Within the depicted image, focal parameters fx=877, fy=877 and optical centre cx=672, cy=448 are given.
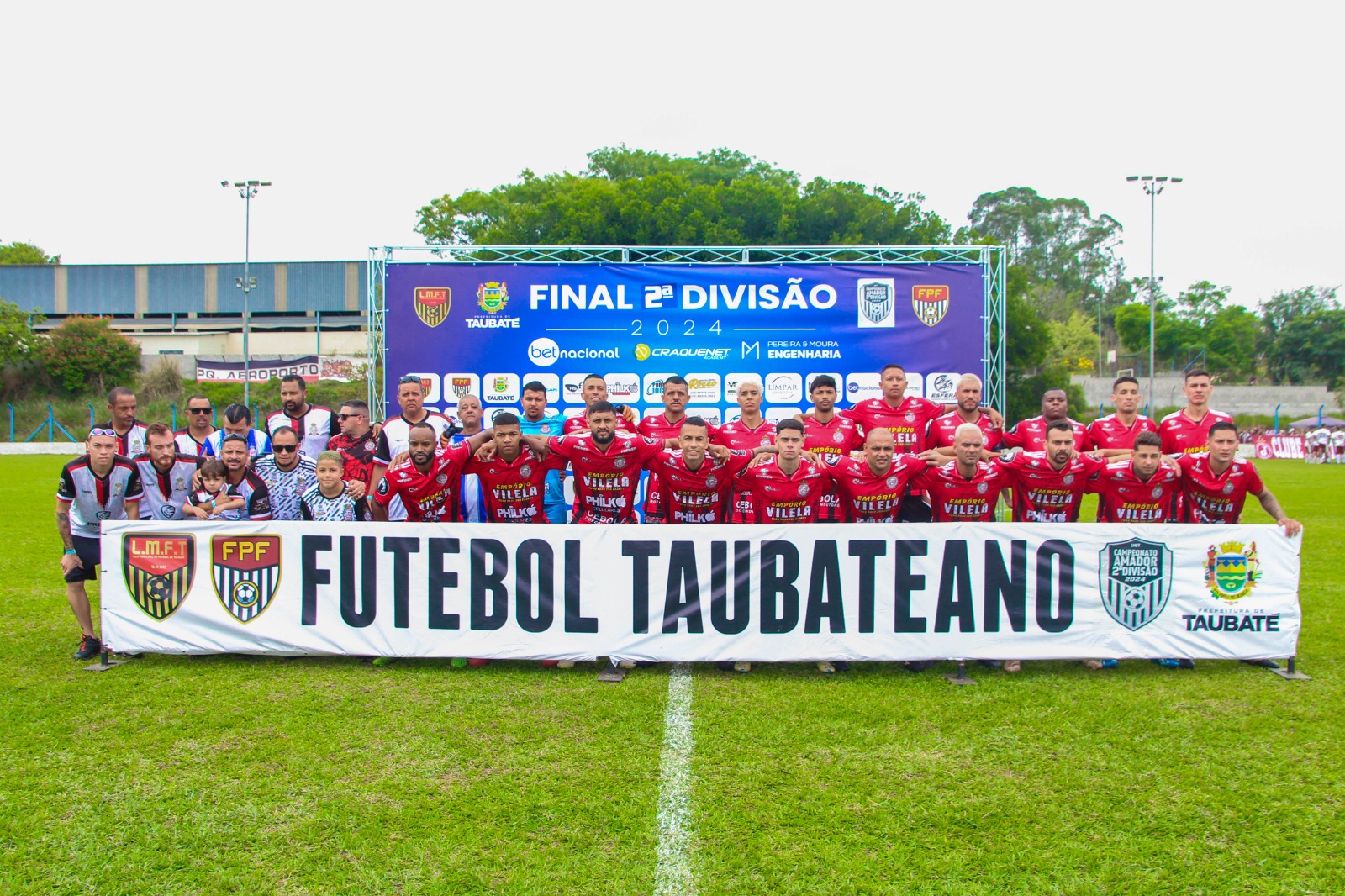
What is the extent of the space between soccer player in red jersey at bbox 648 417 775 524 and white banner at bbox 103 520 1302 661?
2.20 feet

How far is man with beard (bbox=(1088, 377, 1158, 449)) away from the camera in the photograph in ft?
24.3

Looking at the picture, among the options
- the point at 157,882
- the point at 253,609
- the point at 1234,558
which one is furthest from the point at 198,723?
the point at 1234,558

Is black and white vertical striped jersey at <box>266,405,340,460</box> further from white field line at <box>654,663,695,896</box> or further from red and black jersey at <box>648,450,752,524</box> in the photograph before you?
white field line at <box>654,663,695,896</box>

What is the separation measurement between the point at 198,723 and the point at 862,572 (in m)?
4.21

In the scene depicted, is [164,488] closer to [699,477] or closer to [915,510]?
[699,477]

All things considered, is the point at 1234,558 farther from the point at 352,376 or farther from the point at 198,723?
the point at 352,376

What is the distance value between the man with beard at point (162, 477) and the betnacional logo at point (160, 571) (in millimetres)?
511

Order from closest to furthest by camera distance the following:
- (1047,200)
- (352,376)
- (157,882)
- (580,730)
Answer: (157,882) → (580,730) → (352,376) → (1047,200)

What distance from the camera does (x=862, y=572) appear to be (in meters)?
6.02

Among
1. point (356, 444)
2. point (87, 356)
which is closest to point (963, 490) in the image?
point (356, 444)

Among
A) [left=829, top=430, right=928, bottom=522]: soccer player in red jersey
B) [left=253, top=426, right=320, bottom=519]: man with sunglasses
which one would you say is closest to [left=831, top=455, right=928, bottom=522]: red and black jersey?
[left=829, top=430, right=928, bottom=522]: soccer player in red jersey

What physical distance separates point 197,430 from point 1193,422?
8.52 meters

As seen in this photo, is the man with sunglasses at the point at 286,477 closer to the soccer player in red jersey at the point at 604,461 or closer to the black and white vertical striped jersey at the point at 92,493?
the black and white vertical striped jersey at the point at 92,493

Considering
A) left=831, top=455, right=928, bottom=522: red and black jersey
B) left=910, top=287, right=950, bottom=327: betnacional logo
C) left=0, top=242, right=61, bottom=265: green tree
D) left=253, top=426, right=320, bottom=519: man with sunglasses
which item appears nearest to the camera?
left=831, top=455, right=928, bottom=522: red and black jersey
